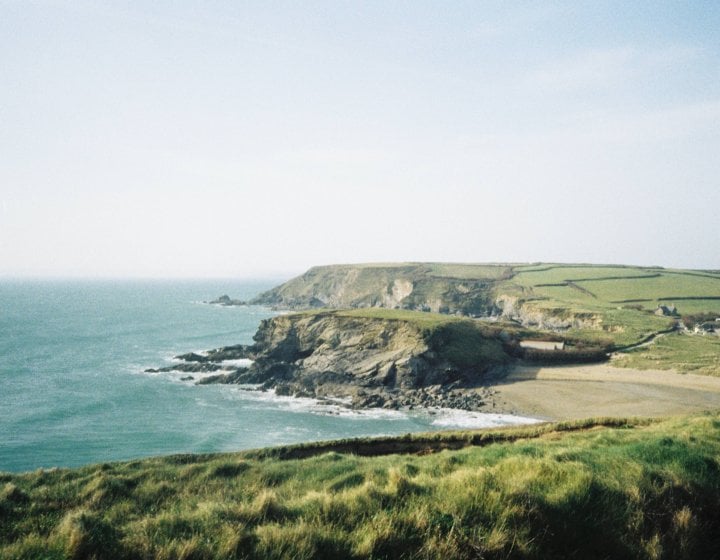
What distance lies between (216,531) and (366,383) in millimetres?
56610

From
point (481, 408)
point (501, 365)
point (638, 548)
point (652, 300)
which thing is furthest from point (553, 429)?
point (652, 300)

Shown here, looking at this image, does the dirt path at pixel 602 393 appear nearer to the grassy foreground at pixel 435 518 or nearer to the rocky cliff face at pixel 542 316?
the rocky cliff face at pixel 542 316

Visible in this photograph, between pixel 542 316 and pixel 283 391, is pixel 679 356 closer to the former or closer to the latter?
pixel 542 316

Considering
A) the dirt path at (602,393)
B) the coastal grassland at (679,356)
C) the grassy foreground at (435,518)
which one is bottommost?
the dirt path at (602,393)

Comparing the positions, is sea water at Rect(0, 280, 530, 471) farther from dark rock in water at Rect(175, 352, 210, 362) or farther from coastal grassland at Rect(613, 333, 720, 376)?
coastal grassland at Rect(613, 333, 720, 376)

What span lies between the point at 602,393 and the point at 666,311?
61604mm

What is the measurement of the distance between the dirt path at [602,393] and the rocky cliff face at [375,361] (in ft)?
16.5

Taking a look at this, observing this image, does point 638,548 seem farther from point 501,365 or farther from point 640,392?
point 501,365

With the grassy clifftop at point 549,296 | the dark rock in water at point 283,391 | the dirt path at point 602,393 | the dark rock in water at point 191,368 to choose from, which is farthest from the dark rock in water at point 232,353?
the dirt path at point 602,393

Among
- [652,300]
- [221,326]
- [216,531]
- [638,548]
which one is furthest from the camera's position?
[221,326]

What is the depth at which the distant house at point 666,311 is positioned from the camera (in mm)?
97750

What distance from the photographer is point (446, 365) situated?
2454 inches

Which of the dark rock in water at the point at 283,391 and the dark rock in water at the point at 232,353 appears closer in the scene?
the dark rock in water at the point at 283,391

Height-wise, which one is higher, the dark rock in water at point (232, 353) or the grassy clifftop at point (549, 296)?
the grassy clifftop at point (549, 296)
